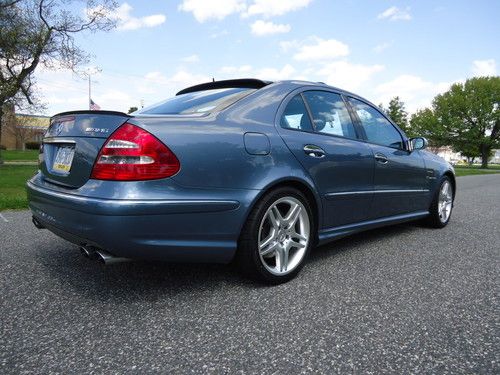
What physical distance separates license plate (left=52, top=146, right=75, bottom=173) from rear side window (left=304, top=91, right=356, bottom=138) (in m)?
1.75

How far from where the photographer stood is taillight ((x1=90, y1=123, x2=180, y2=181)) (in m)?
2.06

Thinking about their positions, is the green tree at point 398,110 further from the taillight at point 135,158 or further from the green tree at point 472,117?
the taillight at point 135,158

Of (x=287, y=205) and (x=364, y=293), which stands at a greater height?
(x=287, y=205)

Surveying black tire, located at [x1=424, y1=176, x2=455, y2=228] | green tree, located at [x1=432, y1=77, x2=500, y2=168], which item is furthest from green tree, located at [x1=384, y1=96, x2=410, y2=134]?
black tire, located at [x1=424, y1=176, x2=455, y2=228]

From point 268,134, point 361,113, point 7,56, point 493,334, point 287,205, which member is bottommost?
point 493,334

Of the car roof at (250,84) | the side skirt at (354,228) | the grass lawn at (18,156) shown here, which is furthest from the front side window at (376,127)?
the grass lawn at (18,156)

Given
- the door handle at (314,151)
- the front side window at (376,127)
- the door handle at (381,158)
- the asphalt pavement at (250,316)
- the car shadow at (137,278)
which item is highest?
the front side window at (376,127)

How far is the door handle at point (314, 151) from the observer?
9.04 ft

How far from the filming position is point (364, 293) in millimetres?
2469

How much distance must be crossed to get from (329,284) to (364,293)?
0.25 metres

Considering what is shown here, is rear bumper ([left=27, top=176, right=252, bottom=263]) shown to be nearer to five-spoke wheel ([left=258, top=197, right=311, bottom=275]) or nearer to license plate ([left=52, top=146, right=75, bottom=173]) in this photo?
license plate ([left=52, top=146, right=75, bottom=173])

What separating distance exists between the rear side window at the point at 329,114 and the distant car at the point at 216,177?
0.01 metres

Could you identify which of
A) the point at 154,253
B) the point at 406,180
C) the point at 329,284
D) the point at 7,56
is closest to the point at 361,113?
the point at 406,180

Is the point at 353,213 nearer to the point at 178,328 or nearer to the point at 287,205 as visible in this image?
the point at 287,205
